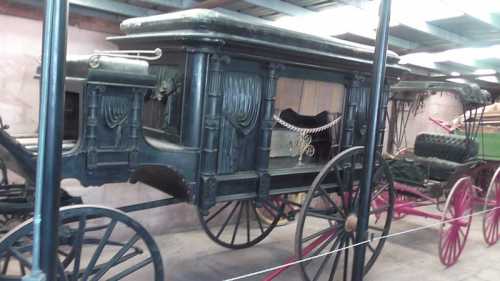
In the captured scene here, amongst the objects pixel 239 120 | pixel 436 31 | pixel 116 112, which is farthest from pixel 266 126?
pixel 436 31

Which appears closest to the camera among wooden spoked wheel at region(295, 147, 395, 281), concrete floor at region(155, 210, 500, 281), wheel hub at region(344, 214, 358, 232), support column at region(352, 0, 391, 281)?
support column at region(352, 0, 391, 281)

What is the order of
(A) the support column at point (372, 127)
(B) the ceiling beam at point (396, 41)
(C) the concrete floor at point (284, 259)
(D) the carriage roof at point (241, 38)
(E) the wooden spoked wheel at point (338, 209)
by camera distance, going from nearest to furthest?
1. (A) the support column at point (372, 127)
2. (D) the carriage roof at point (241, 38)
3. (E) the wooden spoked wheel at point (338, 209)
4. (C) the concrete floor at point (284, 259)
5. (B) the ceiling beam at point (396, 41)

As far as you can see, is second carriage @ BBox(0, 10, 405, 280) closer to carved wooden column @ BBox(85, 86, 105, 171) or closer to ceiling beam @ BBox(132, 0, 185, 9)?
carved wooden column @ BBox(85, 86, 105, 171)

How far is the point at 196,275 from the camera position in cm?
366

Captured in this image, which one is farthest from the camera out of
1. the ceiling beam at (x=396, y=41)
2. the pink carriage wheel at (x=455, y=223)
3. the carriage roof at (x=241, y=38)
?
the ceiling beam at (x=396, y=41)

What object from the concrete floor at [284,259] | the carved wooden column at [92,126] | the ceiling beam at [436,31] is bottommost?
the concrete floor at [284,259]

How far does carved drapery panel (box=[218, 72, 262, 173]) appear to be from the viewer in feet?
8.27

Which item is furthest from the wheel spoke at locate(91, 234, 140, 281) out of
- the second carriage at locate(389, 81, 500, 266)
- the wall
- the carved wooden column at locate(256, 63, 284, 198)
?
the second carriage at locate(389, 81, 500, 266)

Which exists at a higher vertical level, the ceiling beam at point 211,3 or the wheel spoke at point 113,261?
the ceiling beam at point 211,3

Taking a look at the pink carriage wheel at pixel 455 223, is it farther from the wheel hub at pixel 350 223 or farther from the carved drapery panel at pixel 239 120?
the carved drapery panel at pixel 239 120

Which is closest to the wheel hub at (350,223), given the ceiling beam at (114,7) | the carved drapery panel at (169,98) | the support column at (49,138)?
the carved drapery panel at (169,98)

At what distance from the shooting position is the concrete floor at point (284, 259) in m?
3.79

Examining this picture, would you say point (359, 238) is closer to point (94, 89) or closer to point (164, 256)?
point (94, 89)

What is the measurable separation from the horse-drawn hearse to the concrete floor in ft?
3.54
